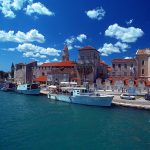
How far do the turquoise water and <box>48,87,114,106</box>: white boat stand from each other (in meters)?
10.6

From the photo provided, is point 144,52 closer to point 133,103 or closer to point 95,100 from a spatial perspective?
point 133,103

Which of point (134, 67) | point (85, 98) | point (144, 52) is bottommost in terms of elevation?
point (85, 98)

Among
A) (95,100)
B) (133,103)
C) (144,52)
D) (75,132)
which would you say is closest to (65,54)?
(144,52)

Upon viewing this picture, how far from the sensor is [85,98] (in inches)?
2276

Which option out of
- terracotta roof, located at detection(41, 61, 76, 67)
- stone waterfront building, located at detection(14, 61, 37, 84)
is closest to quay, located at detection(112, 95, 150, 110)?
terracotta roof, located at detection(41, 61, 76, 67)

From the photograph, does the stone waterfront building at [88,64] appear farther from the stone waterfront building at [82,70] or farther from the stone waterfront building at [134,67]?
the stone waterfront building at [134,67]

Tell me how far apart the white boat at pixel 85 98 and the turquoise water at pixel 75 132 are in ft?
34.7

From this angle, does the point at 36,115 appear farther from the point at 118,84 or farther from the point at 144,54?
the point at 144,54

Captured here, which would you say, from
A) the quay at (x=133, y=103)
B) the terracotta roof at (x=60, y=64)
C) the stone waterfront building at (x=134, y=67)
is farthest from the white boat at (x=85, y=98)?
the terracotta roof at (x=60, y=64)

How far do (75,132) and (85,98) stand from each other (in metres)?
26.5

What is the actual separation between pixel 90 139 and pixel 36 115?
16738 millimetres

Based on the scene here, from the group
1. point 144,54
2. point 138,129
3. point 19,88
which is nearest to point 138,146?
point 138,129

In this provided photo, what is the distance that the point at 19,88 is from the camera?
93500 mm

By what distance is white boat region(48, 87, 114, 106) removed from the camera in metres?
55.0
